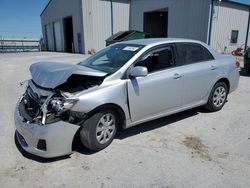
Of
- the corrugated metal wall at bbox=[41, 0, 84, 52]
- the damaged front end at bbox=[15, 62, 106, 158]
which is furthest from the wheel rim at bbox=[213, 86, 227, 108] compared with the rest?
the corrugated metal wall at bbox=[41, 0, 84, 52]

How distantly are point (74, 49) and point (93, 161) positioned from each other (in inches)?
951

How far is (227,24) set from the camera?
1712cm

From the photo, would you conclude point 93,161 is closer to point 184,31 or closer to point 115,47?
point 115,47

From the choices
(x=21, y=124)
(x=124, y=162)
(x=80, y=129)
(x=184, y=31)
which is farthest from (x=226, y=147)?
(x=184, y=31)

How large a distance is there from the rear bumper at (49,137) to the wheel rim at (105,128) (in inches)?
15.2

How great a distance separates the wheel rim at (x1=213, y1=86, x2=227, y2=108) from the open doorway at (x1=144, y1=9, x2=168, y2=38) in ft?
62.7

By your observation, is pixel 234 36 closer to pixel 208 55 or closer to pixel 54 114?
pixel 208 55

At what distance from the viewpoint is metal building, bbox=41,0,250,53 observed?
640 inches

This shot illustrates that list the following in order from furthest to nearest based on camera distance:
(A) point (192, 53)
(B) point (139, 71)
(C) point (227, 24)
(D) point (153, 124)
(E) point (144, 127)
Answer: (C) point (227, 24)
(A) point (192, 53)
(D) point (153, 124)
(E) point (144, 127)
(B) point (139, 71)

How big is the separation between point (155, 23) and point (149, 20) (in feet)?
4.22

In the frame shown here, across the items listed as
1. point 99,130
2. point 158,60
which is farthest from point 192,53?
point 99,130

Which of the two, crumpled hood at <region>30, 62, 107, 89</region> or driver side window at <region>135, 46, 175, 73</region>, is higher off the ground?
driver side window at <region>135, 46, 175, 73</region>

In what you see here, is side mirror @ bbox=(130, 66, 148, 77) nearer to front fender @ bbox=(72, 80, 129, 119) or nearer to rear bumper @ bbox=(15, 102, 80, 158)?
front fender @ bbox=(72, 80, 129, 119)

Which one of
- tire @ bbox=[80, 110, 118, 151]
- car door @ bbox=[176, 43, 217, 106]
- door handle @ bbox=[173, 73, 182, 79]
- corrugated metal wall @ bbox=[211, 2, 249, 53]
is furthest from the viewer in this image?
corrugated metal wall @ bbox=[211, 2, 249, 53]
